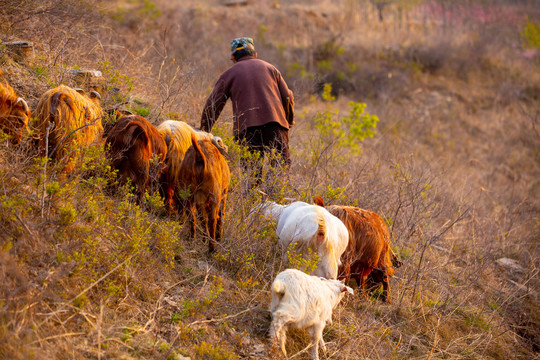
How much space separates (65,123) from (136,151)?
777 millimetres

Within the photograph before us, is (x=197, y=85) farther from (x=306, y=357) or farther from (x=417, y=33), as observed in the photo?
(x=417, y=33)

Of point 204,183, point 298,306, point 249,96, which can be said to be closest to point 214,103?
point 249,96

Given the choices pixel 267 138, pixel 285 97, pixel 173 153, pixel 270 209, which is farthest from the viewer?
pixel 285 97

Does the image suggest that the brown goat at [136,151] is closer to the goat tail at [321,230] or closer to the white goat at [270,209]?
the white goat at [270,209]

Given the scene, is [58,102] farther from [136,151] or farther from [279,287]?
[279,287]

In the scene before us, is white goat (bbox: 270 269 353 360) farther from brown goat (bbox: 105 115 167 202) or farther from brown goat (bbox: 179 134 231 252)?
brown goat (bbox: 105 115 167 202)

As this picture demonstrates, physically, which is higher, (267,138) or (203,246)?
(267,138)

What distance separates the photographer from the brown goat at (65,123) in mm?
5090

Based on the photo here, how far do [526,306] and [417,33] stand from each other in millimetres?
18104

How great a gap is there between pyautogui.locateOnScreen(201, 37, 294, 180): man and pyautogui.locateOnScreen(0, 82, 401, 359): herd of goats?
106 centimetres

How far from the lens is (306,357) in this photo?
14.5 ft

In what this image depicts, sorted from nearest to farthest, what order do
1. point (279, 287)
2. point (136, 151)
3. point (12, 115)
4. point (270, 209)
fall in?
point (279, 287) < point (12, 115) < point (136, 151) < point (270, 209)

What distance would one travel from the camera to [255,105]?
268 inches

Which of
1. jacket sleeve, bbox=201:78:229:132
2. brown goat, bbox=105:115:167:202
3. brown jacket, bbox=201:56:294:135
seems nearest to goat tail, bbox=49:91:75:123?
brown goat, bbox=105:115:167:202
